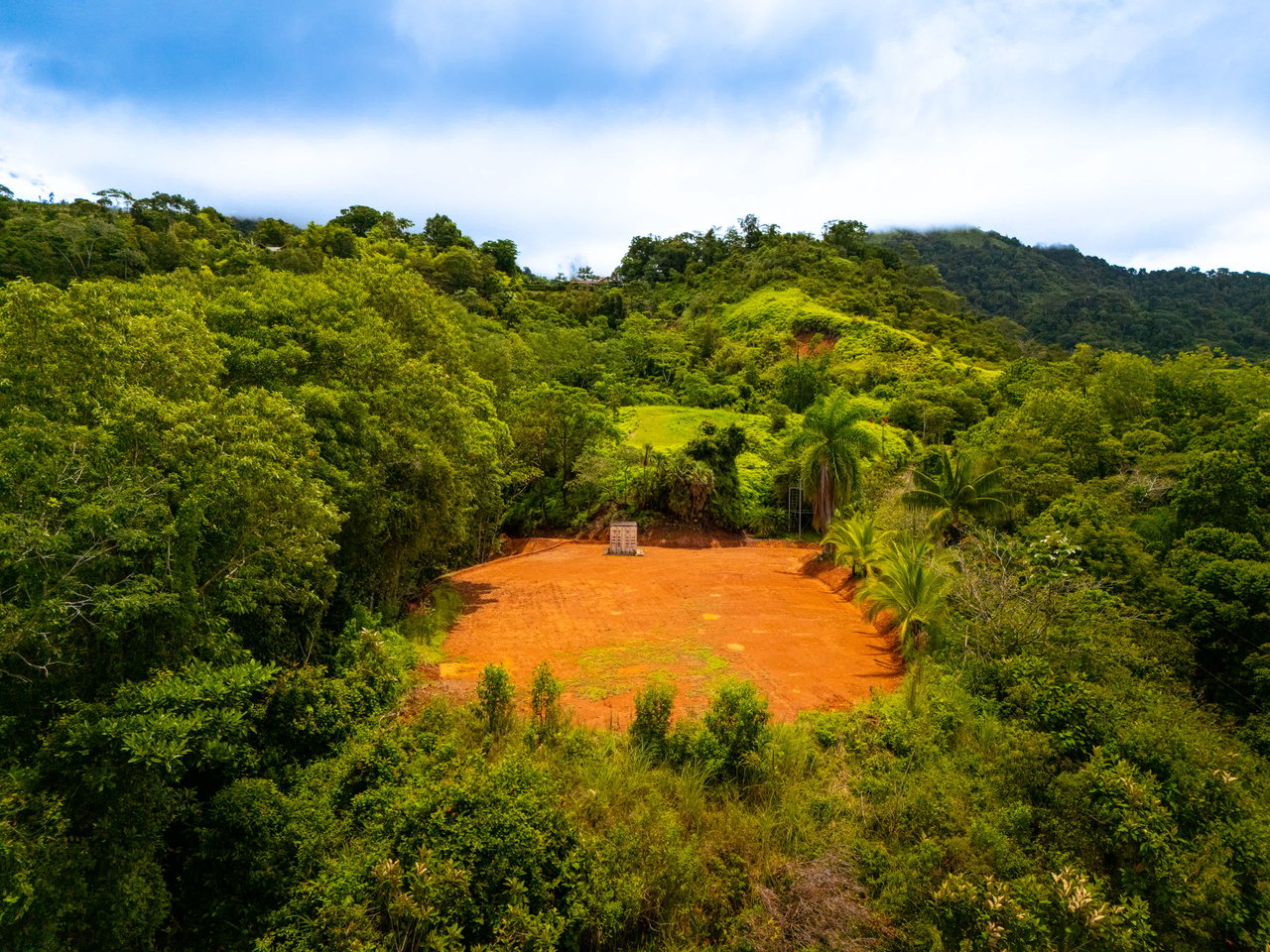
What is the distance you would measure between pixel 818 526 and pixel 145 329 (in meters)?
19.4

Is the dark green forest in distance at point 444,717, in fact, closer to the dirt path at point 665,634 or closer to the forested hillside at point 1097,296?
the dirt path at point 665,634

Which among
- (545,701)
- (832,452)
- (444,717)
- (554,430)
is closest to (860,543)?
(832,452)

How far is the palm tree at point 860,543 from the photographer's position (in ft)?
50.5

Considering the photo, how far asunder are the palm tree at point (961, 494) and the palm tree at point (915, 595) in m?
3.01

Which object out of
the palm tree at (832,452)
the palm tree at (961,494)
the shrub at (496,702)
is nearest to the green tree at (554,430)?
the palm tree at (832,452)

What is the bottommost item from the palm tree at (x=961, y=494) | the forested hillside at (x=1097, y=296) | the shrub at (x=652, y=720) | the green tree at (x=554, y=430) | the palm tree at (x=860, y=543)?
the shrub at (x=652, y=720)

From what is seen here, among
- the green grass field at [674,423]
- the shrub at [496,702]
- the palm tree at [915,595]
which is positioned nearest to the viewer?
the shrub at [496,702]

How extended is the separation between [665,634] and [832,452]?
1112cm

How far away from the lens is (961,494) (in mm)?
14711

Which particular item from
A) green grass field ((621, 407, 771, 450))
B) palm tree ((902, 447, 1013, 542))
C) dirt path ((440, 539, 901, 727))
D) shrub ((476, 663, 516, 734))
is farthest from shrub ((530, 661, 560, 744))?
green grass field ((621, 407, 771, 450))

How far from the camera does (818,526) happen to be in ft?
72.6

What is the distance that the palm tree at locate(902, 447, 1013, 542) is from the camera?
47.9 feet

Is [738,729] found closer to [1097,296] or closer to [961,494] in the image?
[961,494]

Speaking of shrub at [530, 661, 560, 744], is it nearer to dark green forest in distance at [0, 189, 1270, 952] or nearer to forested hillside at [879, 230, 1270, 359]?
dark green forest in distance at [0, 189, 1270, 952]
